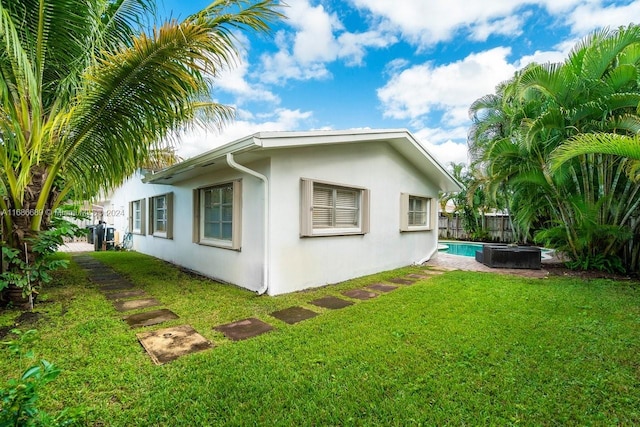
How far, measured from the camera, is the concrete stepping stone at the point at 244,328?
12.9ft

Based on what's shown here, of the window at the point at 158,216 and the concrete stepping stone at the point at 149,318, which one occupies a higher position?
the window at the point at 158,216

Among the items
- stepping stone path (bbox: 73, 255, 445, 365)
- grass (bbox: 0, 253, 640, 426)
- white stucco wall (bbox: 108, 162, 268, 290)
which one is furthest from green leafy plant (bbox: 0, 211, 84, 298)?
white stucco wall (bbox: 108, 162, 268, 290)

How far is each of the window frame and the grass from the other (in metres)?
7.10

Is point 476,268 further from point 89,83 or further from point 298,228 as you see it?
point 89,83

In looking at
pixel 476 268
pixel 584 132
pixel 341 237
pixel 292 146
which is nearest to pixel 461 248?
pixel 476 268

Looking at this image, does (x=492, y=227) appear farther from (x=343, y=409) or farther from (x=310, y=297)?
(x=343, y=409)

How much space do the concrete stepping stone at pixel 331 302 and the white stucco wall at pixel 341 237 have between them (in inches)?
31.5

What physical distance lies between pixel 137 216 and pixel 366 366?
45.2 ft

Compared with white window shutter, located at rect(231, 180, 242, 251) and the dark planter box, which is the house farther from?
the dark planter box

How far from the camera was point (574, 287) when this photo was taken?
6547 millimetres

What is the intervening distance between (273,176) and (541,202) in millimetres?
8512

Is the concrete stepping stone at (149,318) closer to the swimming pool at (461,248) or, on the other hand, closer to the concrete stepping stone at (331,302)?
the concrete stepping stone at (331,302)

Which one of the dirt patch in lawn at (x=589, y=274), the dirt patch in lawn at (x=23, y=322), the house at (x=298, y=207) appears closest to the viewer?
the dirt patch in lawn at (x=23, y=322)

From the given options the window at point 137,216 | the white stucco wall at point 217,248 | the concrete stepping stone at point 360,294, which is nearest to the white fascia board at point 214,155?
the white stucco wall at point 217,248
